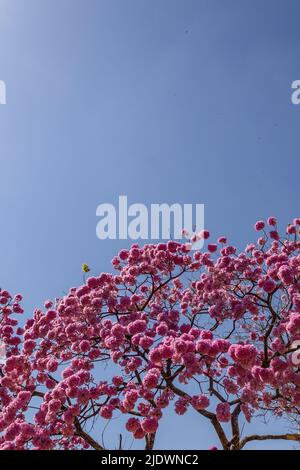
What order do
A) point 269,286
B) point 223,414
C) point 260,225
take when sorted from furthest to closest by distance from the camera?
point 260,225
point 269,286
point 223,414

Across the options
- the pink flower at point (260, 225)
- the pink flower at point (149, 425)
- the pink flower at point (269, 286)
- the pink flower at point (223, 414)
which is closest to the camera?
the pink flower at point (149, 425)

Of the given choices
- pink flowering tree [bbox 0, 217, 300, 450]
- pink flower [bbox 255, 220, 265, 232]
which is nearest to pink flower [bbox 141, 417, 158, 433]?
pink flowering tree [bbox 0, 217, 300, 450]

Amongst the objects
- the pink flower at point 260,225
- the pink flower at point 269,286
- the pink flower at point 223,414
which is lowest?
the pink flower at point 223,414

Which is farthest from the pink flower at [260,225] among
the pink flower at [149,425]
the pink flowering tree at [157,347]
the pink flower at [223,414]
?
the pink flower at [149,425]

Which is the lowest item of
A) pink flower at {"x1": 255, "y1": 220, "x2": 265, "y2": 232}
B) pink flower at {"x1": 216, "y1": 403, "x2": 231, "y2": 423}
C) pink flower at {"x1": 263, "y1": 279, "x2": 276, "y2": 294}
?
pink flower at {"x1": 216, "y1": 403, "x2": 231, "y2": 423}

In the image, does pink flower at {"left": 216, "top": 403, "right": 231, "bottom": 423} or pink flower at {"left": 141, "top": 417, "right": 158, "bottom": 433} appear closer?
pink flower at {"left": 141, "top": 417, "right": 158, "bottom": 433}

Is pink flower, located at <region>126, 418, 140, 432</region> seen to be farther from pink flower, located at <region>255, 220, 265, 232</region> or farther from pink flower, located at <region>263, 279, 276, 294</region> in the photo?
pink flower, located at <region>255, 220, 265, 232</region>

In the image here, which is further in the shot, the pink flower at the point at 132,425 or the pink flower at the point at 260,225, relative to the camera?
the pink flower at the point at 260,225

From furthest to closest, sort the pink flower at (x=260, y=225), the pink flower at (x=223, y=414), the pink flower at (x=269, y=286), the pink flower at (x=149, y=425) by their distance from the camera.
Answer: the pink flower at (x=260, y=225)
the pink flower at (x=269, y=286)
the pink flower at (x=223, y=414)
the pink flower at (x=149, y=425)

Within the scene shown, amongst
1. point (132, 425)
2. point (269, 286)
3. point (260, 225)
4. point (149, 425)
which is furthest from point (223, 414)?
point (260, 225)

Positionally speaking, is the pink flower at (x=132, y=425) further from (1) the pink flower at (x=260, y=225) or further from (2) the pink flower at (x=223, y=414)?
(1) the pink flower at (x=260, y=225)

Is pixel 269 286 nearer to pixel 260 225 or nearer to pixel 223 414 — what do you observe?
pixel 223 414
